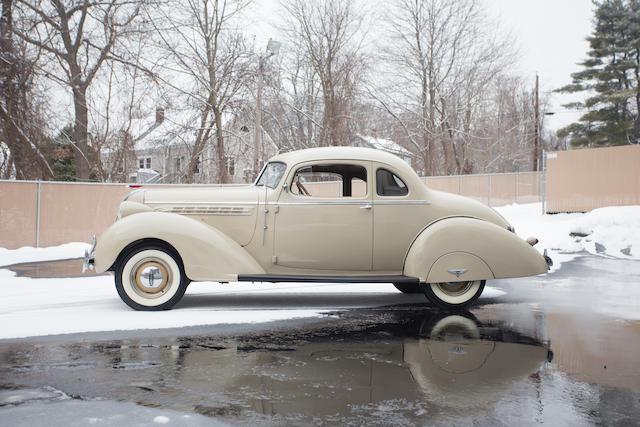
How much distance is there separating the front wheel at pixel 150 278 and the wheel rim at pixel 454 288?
3149mm

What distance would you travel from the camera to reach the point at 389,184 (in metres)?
6.83

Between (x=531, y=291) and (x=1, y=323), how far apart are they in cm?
686

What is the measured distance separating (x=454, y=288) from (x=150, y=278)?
369 centimetres

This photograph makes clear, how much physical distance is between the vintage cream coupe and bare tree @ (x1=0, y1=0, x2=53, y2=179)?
449 inches

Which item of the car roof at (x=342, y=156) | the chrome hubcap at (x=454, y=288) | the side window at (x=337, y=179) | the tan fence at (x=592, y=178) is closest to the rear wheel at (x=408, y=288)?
the chrome hubcap at (x=454, y=288)

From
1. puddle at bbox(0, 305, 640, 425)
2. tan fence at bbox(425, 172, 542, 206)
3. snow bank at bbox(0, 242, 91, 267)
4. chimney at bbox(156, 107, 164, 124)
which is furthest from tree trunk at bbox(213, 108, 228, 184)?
puddle at bbox(0, 305, 640, 425)

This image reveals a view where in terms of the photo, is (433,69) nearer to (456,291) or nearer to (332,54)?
(332,54)

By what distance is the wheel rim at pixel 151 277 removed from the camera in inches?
249

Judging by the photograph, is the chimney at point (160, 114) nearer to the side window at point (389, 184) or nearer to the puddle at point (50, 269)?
the puddle at point (50, 269)

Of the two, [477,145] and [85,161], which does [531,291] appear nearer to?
[85,161]

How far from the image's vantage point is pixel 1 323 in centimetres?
557

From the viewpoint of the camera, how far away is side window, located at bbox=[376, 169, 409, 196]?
6.79m

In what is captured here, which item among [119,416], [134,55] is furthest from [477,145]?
[119,416]

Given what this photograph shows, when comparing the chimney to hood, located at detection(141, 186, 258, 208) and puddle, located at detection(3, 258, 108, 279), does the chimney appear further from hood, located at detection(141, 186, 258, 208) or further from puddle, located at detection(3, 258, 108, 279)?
hood, located at detection(141, 186, 258, 208)
